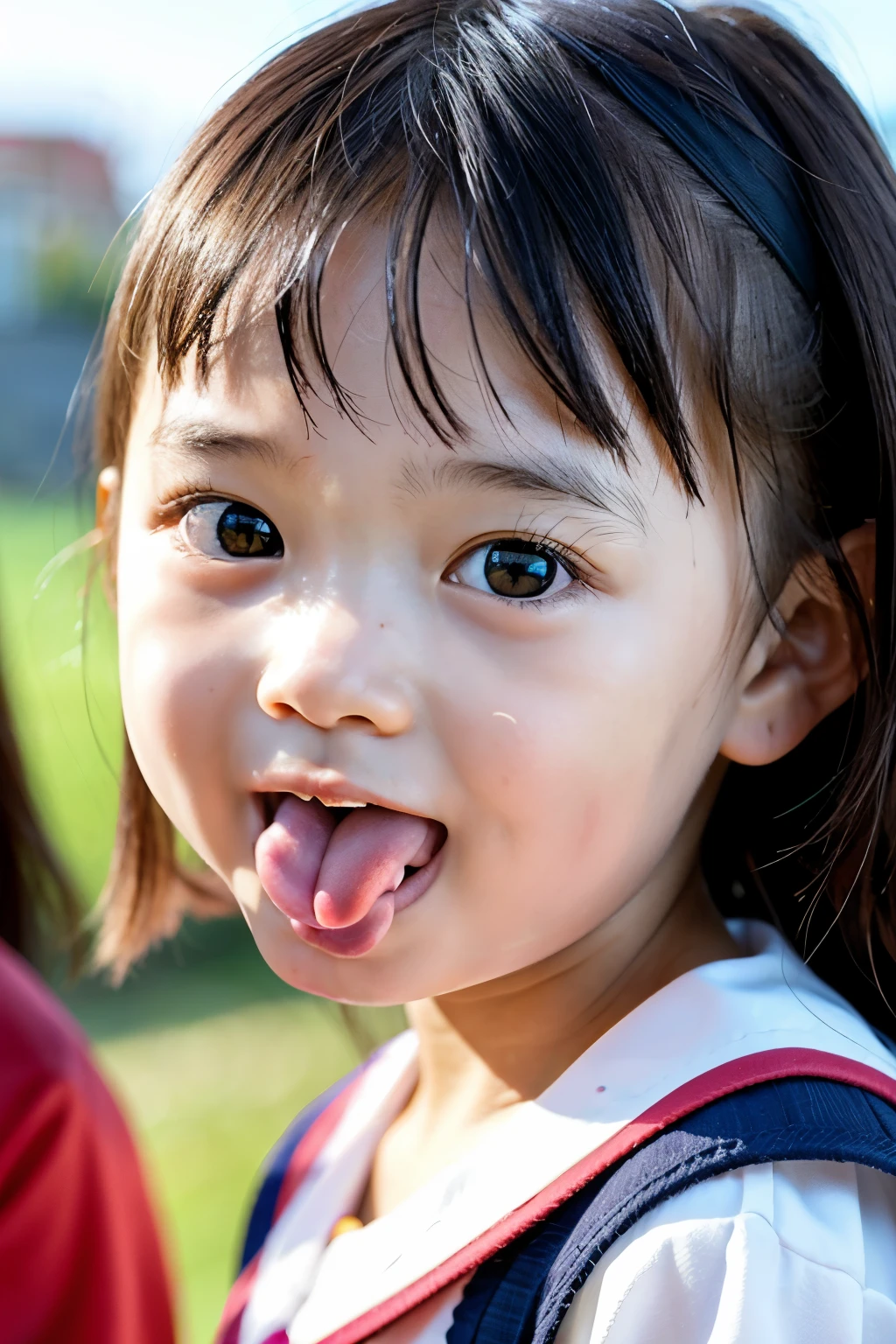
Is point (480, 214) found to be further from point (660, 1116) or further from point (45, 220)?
point (45, 220)

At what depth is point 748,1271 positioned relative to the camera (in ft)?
2.21

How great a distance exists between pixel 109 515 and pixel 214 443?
0.28 meters

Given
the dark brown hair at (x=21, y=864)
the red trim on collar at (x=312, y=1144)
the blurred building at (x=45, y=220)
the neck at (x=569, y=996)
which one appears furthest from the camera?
the blurred building at (x=45, y=220)

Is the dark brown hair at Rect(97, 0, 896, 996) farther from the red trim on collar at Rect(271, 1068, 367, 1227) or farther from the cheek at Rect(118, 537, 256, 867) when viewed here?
the red trim on collar at Rect(271, 1068, 367, 1227)

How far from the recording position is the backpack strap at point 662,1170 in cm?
71

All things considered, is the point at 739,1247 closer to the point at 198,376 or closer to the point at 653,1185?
the point at 653,1185

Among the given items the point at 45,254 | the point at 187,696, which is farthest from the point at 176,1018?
the point at 45,254

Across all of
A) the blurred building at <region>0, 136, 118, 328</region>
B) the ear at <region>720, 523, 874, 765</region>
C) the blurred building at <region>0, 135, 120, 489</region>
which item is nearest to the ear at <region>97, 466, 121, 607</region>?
the ear at <region>720, 523, 874, 765</region>

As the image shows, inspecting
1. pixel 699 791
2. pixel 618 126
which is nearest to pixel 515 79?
pixel 618 126

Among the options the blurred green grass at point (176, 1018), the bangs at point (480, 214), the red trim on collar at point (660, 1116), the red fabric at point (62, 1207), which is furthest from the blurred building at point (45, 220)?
the red trim on collar at point (660, 1116)

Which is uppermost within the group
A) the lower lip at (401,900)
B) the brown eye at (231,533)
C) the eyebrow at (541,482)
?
the eyebrow at (541,482)

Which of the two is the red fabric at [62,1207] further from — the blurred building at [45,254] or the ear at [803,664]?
the blurred building at [45,254]

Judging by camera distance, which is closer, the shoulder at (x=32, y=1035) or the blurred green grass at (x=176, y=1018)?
the shoulder at (x=32, y=1035)

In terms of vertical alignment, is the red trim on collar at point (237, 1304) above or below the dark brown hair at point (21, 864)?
below
